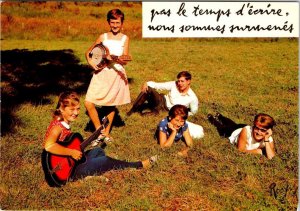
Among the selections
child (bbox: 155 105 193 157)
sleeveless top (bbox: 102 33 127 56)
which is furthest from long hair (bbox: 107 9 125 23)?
child (bbox: 155 105 193 157)

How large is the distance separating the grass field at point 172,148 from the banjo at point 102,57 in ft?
4.17

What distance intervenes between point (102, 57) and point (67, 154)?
1.81 m

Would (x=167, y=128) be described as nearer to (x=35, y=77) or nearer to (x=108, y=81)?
(x=108, y=81)

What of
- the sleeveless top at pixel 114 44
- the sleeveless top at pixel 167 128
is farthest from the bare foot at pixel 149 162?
the sleeveless top at pixel 114 44

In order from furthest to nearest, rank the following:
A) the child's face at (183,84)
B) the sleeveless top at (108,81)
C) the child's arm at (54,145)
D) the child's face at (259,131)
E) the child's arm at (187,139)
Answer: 1. the child's face at (183,84)
2. the sleeveless top at (108,81)
3. the child's arm at (187,139)
4. the child's face at (259,131)
5. the child's arm at (54,145)

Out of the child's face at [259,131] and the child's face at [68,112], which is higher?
the child's face at [68,112]

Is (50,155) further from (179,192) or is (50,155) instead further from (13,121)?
(13,121)

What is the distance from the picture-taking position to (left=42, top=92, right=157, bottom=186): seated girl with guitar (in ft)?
13.6

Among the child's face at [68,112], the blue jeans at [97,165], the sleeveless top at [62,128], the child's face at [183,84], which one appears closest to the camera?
→ the sleeveless top at [62,128]

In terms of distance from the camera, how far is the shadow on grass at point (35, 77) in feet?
25.1

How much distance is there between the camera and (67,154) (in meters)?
4.21

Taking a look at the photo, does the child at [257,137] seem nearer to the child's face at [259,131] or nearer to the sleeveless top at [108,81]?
the child's face at [259,131]

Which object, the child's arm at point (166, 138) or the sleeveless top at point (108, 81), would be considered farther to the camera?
the sleeveless top at point (108, 81)

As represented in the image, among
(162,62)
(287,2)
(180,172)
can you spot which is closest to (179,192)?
(180,172)
